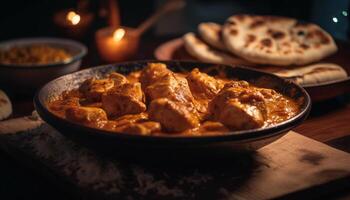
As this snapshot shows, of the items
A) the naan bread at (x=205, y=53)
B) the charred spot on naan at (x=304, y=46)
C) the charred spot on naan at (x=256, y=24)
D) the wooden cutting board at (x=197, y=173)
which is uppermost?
the charred spot on naan at (x=256, y=24)

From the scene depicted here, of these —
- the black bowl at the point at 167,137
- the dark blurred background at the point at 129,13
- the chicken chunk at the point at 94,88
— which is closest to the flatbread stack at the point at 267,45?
the dark blurred background at the point at 129,13

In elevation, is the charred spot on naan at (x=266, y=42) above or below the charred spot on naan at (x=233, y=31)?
below

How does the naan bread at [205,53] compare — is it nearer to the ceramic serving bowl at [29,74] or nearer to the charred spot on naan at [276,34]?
the charred spot on naan at [276,34]

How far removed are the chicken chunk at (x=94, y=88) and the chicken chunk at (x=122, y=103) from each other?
15 cm

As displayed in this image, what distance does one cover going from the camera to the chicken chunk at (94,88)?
8.00ft

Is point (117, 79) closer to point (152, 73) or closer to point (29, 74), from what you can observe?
point (152, 73)

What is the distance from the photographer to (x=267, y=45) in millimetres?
3643

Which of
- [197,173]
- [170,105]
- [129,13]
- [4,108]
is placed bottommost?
[129,13]

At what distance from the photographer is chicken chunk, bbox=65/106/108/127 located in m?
2.12

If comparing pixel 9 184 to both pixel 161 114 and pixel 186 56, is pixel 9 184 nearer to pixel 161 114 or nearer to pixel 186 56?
pixel 161 114

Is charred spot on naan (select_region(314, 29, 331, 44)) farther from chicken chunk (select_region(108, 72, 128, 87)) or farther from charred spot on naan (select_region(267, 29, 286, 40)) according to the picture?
chicken chunk (select_region(108, 72, 128, 87))

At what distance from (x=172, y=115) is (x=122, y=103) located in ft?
1.02

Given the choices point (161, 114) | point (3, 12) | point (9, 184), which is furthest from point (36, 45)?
point (161, 114)

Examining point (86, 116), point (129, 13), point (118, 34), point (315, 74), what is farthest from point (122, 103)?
point (129, 13)
